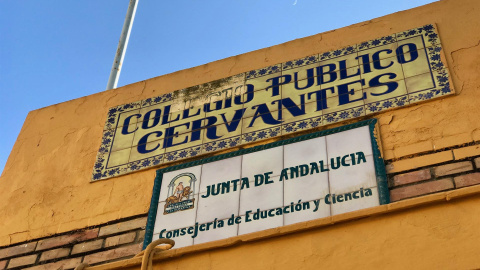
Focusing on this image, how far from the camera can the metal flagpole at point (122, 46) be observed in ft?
25.2

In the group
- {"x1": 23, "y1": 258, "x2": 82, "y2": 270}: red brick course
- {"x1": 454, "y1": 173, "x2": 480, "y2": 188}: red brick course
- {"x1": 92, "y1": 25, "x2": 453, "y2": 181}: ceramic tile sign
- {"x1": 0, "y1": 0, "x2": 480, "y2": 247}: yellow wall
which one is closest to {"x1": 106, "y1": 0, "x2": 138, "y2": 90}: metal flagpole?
{"x1": 0, "y1": 0, "x2": 480, "y2": 247}: yellow wall

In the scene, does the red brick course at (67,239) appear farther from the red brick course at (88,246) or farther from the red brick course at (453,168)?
the red brick course at (453,168)

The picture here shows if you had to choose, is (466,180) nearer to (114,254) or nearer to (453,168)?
(453,168)

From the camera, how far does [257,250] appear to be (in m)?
4.00

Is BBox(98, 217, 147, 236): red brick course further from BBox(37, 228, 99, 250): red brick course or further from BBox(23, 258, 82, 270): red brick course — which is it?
BBox(23, 258, 82, 270): red brick course

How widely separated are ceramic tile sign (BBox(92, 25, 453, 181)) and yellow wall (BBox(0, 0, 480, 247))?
94 millimetres

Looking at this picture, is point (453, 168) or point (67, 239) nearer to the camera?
point (453, 168)

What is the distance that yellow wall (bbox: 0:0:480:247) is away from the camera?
15.5ft

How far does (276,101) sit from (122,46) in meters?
3.33

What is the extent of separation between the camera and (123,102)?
6.14m

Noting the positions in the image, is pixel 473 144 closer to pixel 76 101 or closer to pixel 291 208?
pixel 291 208

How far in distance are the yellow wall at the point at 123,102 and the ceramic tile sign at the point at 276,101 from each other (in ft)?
0.31

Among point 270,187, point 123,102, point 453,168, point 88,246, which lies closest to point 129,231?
point 88,246

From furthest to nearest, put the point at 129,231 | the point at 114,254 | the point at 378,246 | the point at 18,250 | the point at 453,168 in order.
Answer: the point at 18,250, the point at 129,231, the point at 114,254, the point at 453,168, the point at 378,246
